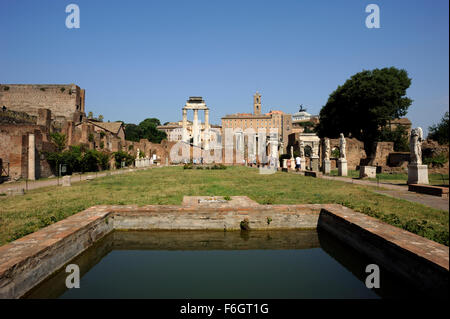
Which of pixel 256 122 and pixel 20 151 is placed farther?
pixel 256 122

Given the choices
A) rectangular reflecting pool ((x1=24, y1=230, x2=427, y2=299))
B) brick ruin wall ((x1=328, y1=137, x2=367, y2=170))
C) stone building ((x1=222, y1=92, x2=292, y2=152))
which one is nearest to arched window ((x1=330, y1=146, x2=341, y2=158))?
brick ruin wall ((x1=328, y1=137, x2=367, y2=170))

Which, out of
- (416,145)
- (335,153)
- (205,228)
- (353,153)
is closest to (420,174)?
(416,145)

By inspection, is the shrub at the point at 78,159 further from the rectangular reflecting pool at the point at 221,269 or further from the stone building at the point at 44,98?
the stone building at the point at 44,98

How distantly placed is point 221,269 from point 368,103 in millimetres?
30309

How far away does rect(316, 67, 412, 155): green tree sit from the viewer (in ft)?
92.4

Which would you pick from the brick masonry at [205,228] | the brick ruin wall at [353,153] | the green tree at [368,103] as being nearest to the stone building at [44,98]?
the green tree at [368,103]

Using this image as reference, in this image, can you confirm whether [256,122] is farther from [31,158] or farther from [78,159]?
[31,158]

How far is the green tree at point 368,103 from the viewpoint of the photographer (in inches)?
1109

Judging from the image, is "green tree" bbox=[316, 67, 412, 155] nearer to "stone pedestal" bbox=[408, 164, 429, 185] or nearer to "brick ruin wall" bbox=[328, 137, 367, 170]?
"brick ruin wall" bbox=[328, 137, 367, 170]

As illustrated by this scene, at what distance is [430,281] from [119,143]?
35.6 metres

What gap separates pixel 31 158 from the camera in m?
17.2

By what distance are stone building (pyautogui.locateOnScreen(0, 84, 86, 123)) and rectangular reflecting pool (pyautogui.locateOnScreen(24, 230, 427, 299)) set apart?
1779 inches

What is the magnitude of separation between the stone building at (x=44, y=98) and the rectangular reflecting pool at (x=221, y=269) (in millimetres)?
45182

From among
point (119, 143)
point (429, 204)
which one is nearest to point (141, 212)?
point (429, 204)
